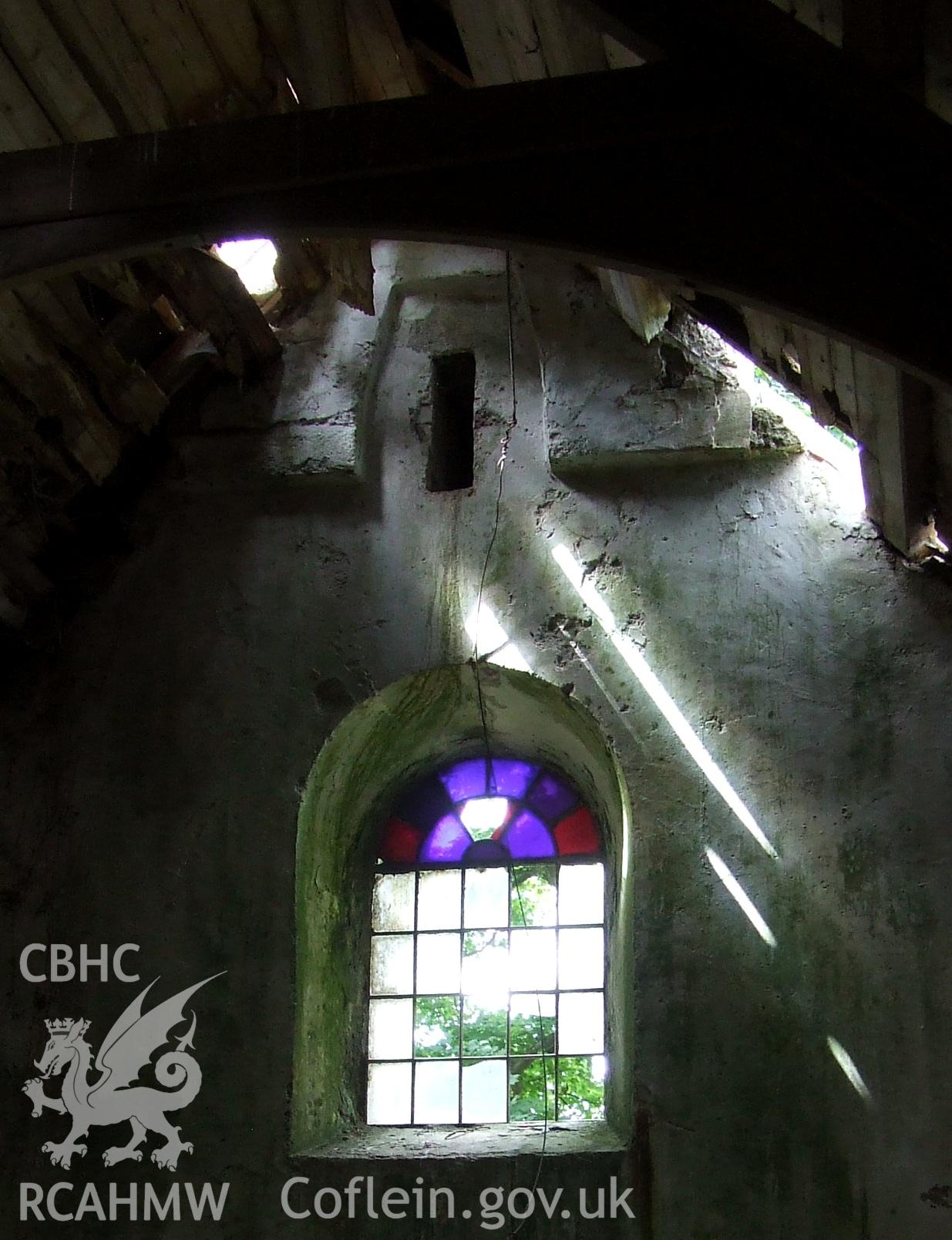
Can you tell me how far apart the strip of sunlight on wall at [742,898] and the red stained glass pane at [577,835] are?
991 mm

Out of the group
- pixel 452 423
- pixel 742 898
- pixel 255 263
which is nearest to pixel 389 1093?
pixel 742 898

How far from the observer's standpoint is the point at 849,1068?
4.50 metres

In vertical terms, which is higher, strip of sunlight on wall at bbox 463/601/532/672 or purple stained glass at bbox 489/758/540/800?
strip of sunlight on wall at bbox 463/601/532/672

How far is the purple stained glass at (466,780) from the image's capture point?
6105 millimetres

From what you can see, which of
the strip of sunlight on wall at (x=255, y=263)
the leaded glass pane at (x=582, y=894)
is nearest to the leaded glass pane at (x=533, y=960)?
the leaded glass pane at (x=582, y=894)

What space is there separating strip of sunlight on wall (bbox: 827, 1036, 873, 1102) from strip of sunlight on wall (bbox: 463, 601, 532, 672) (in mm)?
1715

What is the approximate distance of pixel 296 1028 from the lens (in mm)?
4992

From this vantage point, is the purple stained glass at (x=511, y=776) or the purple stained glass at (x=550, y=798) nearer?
the purple stained glass at (x=550, y=798)

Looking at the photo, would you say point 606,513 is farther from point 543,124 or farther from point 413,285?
point 543,124

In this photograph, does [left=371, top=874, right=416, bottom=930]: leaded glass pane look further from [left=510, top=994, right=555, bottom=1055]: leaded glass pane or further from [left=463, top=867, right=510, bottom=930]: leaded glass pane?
[left=510, top=994, right=555, bottom=1055]: leaded glass pane

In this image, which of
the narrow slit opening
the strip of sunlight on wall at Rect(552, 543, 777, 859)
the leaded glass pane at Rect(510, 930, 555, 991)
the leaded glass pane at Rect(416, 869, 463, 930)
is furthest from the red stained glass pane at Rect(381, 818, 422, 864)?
the narrow slit opening

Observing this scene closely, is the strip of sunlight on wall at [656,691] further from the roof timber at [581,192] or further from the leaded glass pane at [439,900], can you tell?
the roof timber at [581,192]

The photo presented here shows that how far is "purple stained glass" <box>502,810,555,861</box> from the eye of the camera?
587 cm

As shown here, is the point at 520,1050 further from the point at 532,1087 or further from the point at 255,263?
the point at 255,263
